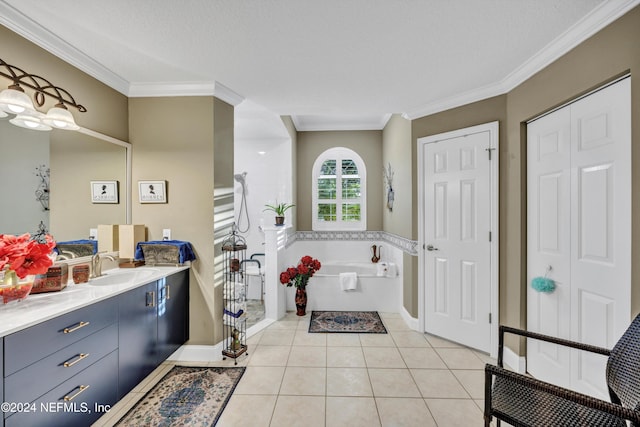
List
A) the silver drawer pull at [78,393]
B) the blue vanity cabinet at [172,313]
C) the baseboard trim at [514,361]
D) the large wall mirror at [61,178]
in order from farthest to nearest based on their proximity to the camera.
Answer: the baseboard trim at [514,361]
the blue vanity cabinet at [172,313]
the large wall mirror at [61,178]
the silver drawer pull at [78,393]

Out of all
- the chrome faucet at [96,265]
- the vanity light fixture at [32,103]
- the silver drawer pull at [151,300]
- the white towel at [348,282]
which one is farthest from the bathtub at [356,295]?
the vanity light fixture at [32,103]

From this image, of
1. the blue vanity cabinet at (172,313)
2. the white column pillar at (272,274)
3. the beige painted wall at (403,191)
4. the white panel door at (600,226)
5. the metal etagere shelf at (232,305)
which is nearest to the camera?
the white panel door at (600,226)

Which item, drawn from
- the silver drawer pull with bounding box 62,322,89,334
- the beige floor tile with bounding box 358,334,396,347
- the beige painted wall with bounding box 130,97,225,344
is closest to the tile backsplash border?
the beige floor tile with bounding box 358,334,396,347

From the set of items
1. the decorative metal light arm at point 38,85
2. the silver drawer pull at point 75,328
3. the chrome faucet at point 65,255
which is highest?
the decorative metal light arm at point 38,85

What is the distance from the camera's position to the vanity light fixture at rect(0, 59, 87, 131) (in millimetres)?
1614

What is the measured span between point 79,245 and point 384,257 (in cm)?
386

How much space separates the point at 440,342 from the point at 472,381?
661 millimetres

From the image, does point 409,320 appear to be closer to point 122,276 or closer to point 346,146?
point 122,276

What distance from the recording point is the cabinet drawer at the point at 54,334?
1231mm

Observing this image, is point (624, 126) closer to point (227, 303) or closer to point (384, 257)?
point (227, 303)

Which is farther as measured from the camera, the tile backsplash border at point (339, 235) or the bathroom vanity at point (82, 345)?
the tile backsplash border at point (339, 235)

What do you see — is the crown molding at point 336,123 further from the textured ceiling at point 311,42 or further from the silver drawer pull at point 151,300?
the silver drawer pull at point 151,300

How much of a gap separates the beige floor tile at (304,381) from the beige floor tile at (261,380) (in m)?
0.06

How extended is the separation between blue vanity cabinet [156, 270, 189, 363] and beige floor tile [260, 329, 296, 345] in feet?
2.53
